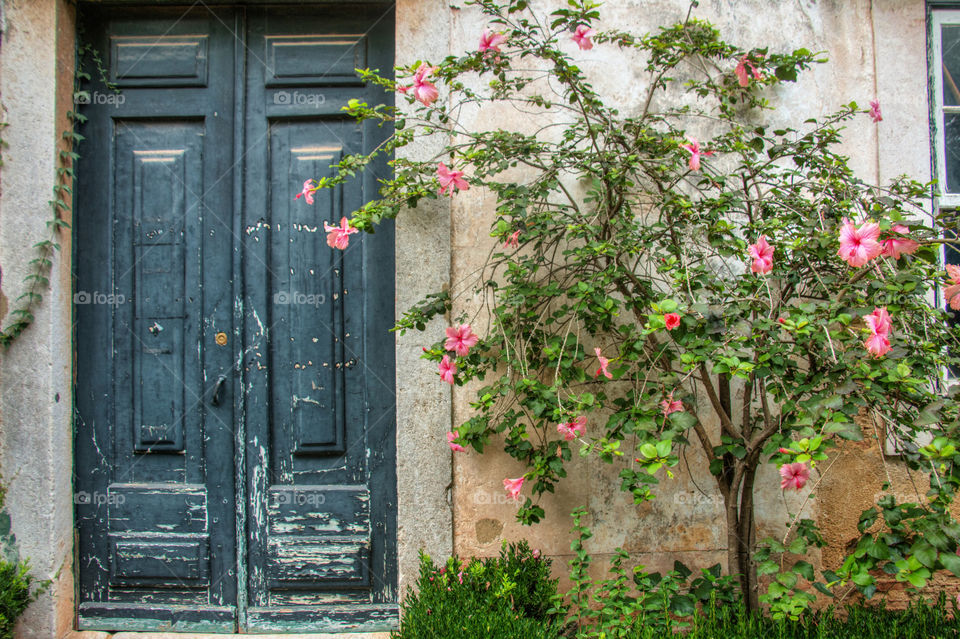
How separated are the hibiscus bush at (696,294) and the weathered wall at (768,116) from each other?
0.09 metres

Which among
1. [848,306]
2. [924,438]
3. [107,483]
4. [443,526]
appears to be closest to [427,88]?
[848,306]

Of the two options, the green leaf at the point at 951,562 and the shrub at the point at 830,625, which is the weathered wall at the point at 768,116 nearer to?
the shrub at the point at 830,625

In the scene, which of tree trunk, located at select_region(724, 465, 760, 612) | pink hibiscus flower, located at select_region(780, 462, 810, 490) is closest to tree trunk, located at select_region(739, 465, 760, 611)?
tree trunk, located at select_region(724, 465, 760, 612)

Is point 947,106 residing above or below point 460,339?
above

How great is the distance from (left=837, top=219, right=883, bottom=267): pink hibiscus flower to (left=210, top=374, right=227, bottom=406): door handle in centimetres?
273

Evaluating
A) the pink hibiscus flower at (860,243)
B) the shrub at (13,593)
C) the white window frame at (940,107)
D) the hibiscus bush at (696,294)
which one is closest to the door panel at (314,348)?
the hibiscus bush at (696,294)

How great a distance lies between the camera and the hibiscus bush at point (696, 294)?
5.97 feet

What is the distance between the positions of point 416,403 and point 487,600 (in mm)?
933

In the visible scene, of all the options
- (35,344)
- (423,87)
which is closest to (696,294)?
(423,87)

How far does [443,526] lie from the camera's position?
2721 millimetres

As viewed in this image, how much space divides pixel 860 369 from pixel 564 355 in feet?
3.27

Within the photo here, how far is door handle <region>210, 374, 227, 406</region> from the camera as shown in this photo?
9.29 feet

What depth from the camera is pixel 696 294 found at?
2174mm

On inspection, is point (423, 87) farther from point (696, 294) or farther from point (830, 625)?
point (830, 625)
